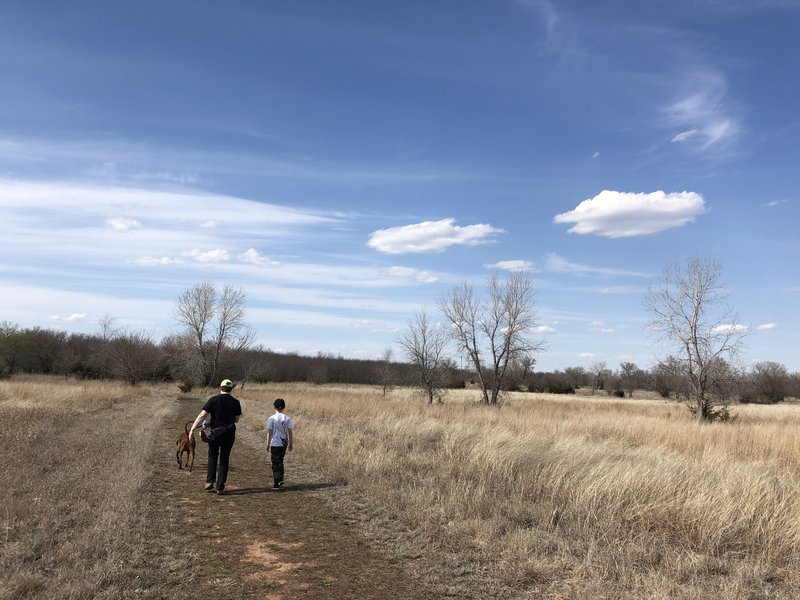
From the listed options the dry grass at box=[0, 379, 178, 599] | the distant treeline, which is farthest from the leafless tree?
the dry grass at box=[0, 379, 178, 599]

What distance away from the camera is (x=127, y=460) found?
10195mm

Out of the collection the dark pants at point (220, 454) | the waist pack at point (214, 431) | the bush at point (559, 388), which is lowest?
the bush at point (559, 388)

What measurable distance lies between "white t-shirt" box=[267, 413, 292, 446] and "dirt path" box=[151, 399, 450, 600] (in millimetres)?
755

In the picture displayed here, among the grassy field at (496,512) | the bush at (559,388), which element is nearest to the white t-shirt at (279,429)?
the grassy field at (496,512)

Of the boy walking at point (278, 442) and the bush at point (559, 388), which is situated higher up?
the boy walking at point (278, 442)

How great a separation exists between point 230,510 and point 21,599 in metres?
3.34

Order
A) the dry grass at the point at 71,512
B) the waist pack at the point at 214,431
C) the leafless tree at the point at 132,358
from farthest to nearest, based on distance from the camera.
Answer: the leafless tree at the point at 132,358
the waist pack at the point at 214,431
the dry grass at the point at 71,512

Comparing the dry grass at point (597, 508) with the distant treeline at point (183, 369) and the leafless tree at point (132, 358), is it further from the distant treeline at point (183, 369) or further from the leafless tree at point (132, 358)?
the leafless tree at point (132, 358)

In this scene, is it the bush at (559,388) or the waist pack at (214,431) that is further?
the bush at (559,388)

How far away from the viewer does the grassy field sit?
482 cm

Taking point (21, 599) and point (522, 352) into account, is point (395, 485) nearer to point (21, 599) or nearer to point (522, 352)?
point (21, 599)

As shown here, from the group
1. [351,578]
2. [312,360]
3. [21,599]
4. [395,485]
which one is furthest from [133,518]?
[312,360]

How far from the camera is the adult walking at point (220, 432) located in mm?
8391

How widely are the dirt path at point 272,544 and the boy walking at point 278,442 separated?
0.77 feet
